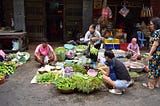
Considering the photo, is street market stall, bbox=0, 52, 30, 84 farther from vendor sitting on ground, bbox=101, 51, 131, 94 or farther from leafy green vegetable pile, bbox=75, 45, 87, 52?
vendor sitting on ground, bbox=101, 51, 131, 94

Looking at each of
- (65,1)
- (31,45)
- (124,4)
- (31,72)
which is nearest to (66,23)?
(65,1)

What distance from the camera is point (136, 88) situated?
6953 mm

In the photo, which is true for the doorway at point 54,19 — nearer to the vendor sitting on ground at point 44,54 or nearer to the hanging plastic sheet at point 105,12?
the hanging plastic sheet at point 105,12

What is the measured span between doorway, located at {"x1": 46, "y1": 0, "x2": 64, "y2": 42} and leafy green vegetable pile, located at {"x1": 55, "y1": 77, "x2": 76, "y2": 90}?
7.61 metres

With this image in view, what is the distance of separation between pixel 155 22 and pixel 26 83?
411 cm

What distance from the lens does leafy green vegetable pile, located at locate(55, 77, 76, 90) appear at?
6363 millimetres

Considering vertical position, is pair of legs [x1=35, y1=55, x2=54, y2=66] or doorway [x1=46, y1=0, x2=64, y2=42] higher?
doorway [x1=46, y1=0, x2=64, y2=42]

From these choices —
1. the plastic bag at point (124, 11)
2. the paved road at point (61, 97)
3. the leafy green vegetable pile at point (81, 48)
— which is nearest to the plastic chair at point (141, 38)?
the plastic bag at point (124, 11)

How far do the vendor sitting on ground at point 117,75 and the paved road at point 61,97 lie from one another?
236 mm

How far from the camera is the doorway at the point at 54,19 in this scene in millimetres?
13586

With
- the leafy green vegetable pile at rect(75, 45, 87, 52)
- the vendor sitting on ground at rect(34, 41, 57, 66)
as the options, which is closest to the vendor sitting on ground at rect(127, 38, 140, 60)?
the leafy green vegetable pile at rect(75, 45, 87, 52)

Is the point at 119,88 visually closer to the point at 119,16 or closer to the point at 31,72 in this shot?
the point at 31,72

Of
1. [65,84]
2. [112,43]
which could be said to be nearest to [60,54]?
[112,43]

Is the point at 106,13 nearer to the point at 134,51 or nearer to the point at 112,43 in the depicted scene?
the point at 112,43
